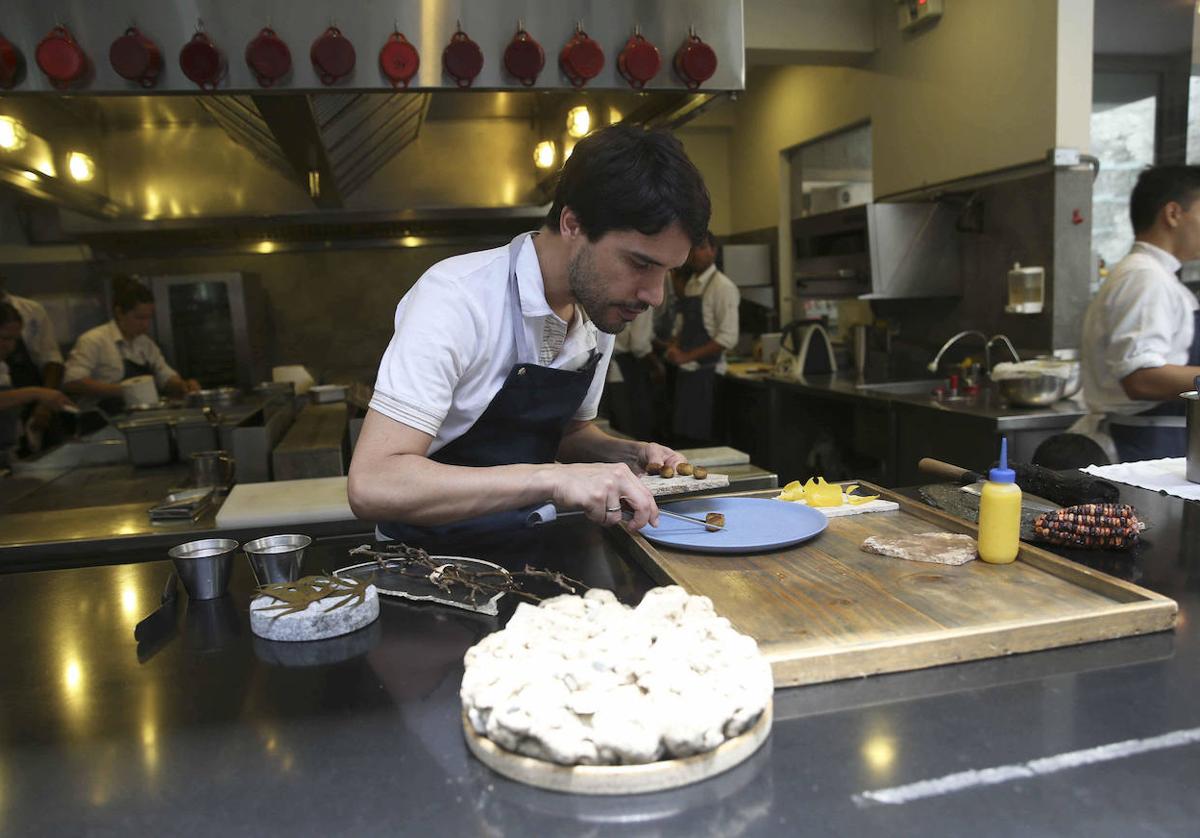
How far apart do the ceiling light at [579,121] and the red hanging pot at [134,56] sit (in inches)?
81.4

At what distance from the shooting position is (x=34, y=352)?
5.91 m

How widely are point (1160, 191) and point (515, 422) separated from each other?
249cm

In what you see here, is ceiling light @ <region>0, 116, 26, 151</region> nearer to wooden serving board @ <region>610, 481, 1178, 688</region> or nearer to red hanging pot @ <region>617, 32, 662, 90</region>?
red hanging pot @ <region>617, 32, 662, 90</region>

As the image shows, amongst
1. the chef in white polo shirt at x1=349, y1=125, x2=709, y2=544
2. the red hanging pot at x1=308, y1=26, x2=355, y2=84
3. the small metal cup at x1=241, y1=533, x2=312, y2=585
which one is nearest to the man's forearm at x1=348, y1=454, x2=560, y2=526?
the chef in white polo shirt at x1=349, y1=125, x2=709, y2=544

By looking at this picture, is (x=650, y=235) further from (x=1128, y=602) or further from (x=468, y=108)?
(x=468, y=108)

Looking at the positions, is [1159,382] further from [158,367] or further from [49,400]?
[158,367]

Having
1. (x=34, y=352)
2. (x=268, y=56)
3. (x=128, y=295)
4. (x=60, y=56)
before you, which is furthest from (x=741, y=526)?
(x=34, y=352)

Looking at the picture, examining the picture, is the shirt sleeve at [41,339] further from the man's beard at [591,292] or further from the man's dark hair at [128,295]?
the man's beard at [591,292]

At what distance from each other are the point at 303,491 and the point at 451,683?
167 cm

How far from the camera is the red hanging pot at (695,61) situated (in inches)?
85.5

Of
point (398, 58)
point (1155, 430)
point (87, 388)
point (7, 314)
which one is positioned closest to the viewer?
point (398, 58)

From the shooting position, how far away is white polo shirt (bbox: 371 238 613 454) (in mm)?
1530

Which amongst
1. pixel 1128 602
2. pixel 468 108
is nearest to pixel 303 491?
pixel 1128 602

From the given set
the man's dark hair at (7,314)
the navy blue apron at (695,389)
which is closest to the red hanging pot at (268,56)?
the man's dark hair at (7,314)
